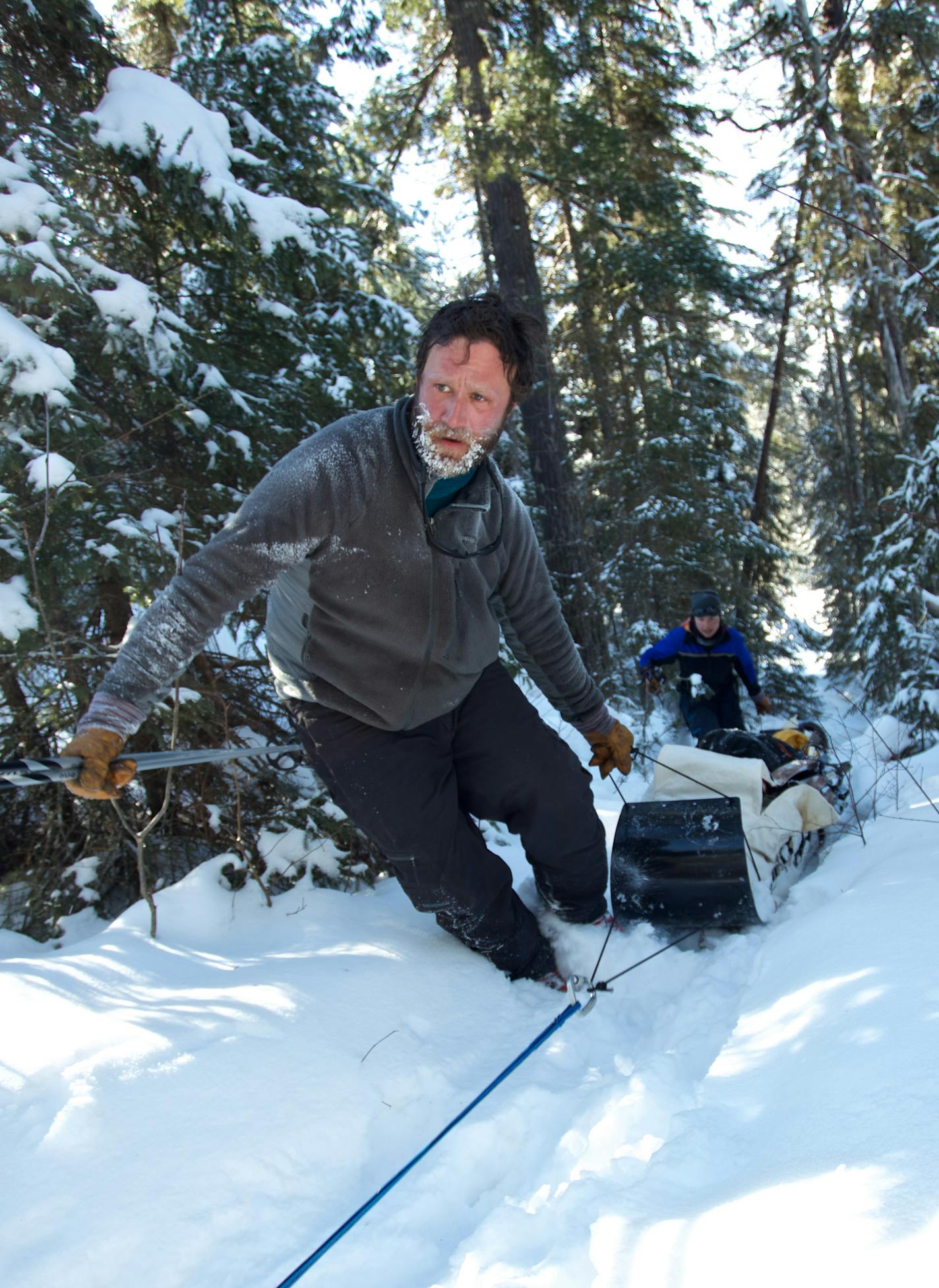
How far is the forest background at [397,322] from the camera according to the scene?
3934 mm

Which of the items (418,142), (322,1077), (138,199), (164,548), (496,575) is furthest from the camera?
(418,142)

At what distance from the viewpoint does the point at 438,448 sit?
2.74 m

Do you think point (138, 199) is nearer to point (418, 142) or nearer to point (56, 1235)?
point (56, 1235)

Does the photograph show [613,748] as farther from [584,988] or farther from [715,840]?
[584,988]

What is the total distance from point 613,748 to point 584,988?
1.01m

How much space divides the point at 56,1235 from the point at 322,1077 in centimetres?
68

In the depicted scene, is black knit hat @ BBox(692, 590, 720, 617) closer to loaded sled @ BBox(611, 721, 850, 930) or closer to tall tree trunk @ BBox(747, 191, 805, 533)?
loaded sled @ BBox(611, 721, 850, 930)

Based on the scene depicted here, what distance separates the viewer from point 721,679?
7328 mm

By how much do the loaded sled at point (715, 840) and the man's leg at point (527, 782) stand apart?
9.7 inches

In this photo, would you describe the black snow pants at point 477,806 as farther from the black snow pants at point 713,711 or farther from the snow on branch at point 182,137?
the black snow pants at point 713,711

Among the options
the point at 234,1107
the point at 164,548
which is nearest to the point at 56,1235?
the point at 234,1107

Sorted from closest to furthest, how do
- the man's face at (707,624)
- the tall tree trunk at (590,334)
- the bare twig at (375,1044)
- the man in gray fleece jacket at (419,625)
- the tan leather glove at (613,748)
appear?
the bare twig at (375,1044)
the man in gray fleece jacket at (419,625)
the tan leather glove at (613,748)
the man's face at (707,624)
the tall tree trunk at (590,334)

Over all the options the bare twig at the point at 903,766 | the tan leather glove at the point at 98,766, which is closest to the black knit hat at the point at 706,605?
the bare twig at the point at 903,766

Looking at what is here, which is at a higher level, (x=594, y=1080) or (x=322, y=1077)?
(x=322, y=1077)
